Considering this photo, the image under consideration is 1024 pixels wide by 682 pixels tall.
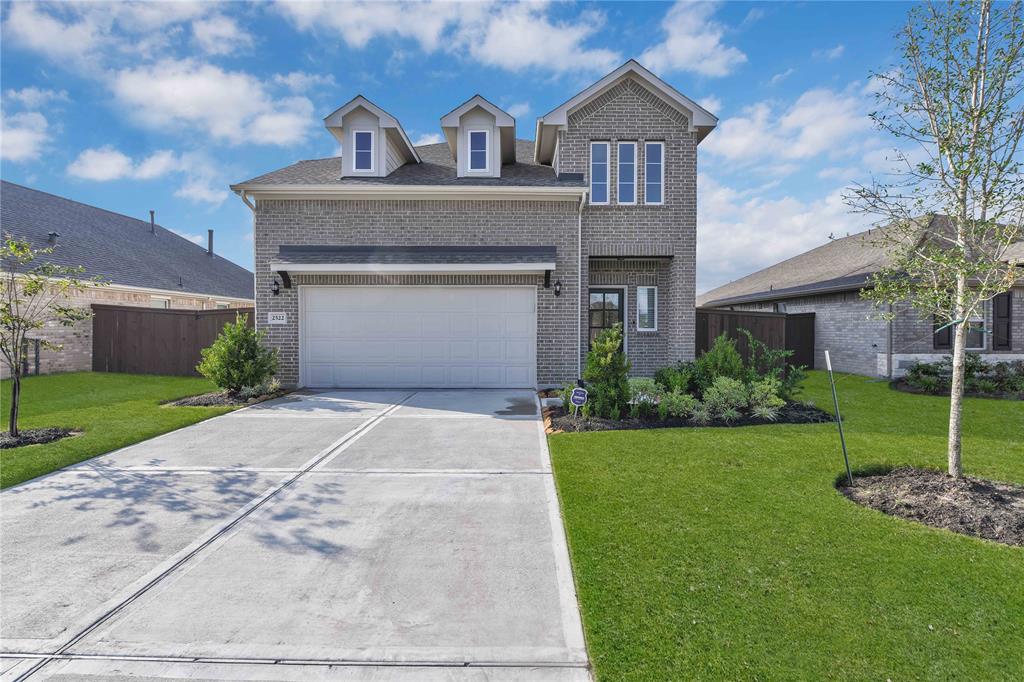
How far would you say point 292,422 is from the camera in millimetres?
7766

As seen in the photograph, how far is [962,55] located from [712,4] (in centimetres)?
553

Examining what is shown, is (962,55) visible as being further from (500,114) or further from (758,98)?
(500,114)

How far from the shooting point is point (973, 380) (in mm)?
11109

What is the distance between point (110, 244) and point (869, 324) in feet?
85.7

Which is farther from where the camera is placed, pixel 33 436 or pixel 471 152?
pixel 471 152

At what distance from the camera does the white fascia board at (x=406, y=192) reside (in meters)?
10.8

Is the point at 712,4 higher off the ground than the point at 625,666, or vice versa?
the point at 712,4

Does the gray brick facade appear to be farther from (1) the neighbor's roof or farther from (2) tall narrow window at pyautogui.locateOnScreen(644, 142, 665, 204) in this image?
(1) the neighbor's roof

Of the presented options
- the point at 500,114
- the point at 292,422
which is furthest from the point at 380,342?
the point at 500,114

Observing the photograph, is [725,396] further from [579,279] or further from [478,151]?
[478,151]

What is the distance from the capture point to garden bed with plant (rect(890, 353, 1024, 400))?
10.7 meters

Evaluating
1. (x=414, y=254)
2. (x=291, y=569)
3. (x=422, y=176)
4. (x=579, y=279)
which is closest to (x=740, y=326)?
(x=579, y=279)

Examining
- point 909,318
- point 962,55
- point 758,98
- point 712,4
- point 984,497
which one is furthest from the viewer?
point 909,318

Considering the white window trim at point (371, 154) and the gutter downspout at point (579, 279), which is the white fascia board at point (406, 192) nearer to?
the gutter downspout at point (579, 279)
